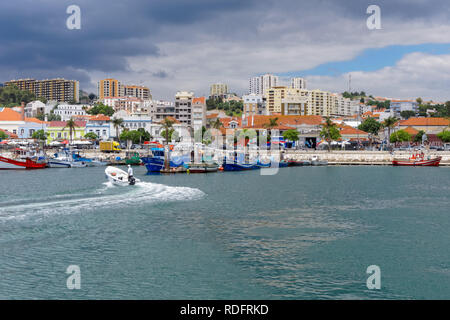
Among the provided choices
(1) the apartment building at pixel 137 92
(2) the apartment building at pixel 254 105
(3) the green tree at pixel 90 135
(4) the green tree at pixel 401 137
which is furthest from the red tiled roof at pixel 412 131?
(1) the apartment building at pixel 137 92

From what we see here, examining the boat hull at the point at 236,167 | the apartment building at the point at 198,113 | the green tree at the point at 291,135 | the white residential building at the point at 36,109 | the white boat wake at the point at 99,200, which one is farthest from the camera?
the white residential building at the point at 36,109

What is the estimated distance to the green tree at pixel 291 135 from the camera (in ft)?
245

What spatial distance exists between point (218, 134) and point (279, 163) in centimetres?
2426

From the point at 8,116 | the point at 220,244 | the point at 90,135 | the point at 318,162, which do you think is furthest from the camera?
the point at 8,116

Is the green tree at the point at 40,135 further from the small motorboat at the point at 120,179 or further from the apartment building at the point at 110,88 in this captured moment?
the apartment building at the point at 110,88

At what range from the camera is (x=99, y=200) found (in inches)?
980

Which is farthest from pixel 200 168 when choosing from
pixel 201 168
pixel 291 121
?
pixel 291 121

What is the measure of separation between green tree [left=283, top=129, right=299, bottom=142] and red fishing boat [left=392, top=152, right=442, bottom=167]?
19.4 m

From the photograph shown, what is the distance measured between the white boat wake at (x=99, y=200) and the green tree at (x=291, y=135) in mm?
45570

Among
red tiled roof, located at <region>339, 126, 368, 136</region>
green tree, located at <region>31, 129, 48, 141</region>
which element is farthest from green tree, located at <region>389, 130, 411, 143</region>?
green tree, located at <region>31, 129, 48, 141</region>

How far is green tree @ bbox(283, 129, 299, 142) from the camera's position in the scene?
7481cm

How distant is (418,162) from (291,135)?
2234 centimetres

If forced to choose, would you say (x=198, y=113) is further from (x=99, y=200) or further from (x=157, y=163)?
(x=99, y=200)

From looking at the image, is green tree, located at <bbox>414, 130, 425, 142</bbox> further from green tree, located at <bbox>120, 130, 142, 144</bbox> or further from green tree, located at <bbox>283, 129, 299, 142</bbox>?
green tree, located at <bbox>120, 130, 142, 144</bbox>
